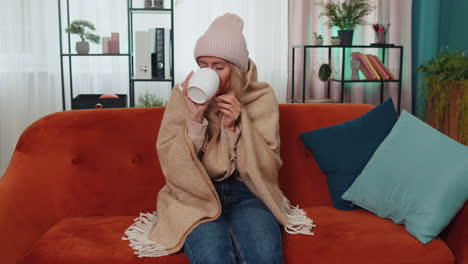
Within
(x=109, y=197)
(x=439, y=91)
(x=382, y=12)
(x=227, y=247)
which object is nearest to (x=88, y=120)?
(x=109, y=197)

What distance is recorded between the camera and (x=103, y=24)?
422cm

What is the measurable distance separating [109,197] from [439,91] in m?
2.73

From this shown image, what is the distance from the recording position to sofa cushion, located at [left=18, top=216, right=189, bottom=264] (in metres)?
1.55

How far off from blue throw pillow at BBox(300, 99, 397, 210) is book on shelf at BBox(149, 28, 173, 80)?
1803 millimetres

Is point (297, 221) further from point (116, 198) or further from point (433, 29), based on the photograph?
point (433, 29)

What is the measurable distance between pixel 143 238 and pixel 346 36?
2.94m

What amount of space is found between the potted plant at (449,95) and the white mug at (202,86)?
2.48 m

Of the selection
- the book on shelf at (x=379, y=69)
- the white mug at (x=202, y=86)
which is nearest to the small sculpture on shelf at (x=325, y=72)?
the book on shelf at (x=379, y=69)

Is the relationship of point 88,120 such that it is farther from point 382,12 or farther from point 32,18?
point 382,12

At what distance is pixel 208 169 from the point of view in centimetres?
173

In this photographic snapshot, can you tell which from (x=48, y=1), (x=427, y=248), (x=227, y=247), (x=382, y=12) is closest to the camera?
(x=227, y=247)

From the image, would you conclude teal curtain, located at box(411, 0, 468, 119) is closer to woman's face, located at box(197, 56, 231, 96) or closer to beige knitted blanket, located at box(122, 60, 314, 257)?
beige knitted blanket, located at box(122, 60, 314, 257)

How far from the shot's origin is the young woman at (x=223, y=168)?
160 cm

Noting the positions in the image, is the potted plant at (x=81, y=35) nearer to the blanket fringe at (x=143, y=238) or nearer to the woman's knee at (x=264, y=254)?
the blanket fringe at (x=143, y=238)
